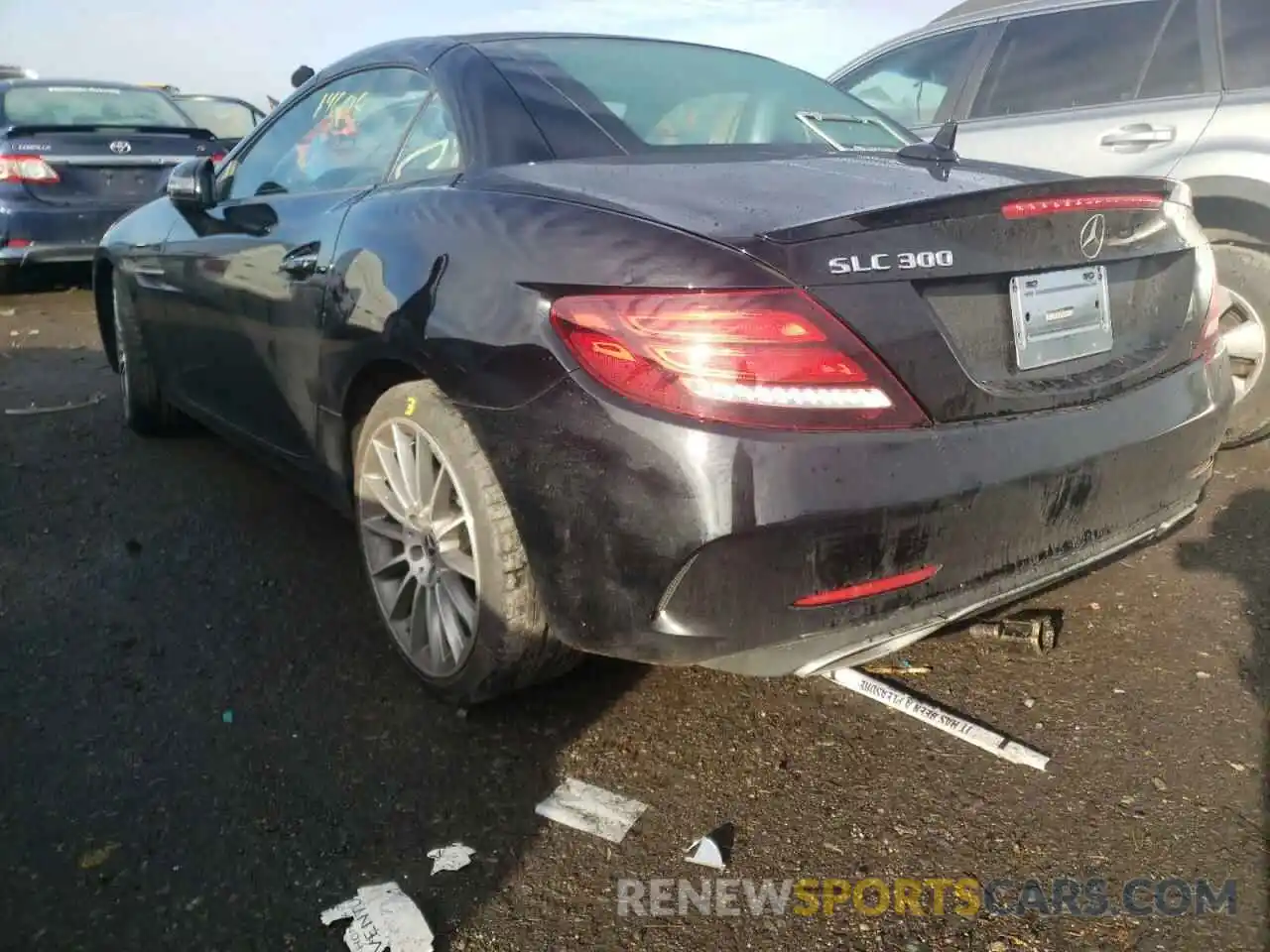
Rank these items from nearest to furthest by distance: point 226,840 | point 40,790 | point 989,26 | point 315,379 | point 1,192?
point 226,840, point 40,790, point 315,379, point 989,26, point 1,192

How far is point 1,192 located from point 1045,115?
6.89 meters

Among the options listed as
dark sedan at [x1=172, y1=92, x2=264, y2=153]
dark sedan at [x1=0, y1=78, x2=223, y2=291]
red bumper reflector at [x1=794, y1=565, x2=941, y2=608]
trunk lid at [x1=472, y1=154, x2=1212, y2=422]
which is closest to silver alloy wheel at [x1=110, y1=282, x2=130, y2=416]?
trunk lid at [x1=472, y1=154, x2=1212, y2=422]

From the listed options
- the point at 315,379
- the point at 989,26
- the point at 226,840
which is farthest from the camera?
the point at 989,26

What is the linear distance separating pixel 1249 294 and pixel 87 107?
839 centimetres

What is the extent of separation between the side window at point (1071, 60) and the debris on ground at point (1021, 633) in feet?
8.71

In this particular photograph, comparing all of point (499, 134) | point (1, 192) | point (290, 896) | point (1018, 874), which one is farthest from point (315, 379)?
point (1, 192)

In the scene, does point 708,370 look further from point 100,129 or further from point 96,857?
point 100,129

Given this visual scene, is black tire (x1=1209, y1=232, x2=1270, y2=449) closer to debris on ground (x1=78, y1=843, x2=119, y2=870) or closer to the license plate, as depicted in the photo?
the license plate

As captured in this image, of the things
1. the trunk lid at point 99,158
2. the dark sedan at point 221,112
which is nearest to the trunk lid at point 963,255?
the trunk lid at point 99,158

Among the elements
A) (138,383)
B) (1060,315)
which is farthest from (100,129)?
(1060,315)

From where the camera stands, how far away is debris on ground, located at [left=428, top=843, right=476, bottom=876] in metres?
2.01

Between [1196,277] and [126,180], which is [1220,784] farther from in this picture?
[126,180]

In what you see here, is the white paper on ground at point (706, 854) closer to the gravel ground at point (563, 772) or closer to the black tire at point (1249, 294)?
the gravel ground at point (563, 772)

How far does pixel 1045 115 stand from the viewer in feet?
14.8
